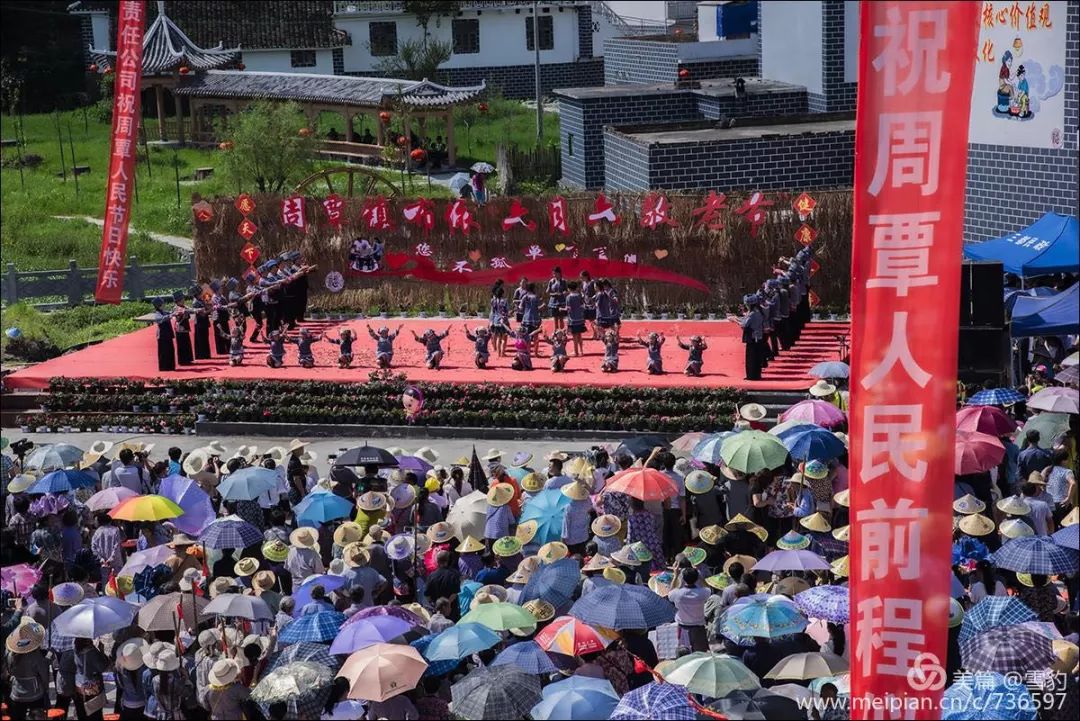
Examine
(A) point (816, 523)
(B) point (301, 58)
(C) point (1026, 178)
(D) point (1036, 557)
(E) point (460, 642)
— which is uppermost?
(B) point (301, 58)

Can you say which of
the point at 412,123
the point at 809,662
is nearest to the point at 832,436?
the point at 809,662

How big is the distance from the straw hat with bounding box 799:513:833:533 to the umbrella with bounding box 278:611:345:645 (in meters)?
3.86

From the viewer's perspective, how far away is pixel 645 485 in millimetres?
12594

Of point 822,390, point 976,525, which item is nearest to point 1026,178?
point 822,390

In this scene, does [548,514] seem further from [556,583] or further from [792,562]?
[792,562]

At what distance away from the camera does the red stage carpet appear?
20.7 metres

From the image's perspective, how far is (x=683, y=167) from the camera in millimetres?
27141

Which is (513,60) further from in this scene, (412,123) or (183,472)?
(183,472)

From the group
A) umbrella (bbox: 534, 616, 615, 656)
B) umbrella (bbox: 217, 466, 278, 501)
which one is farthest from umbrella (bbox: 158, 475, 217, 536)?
umbrella (bbox: 534, 616, 615, 656)

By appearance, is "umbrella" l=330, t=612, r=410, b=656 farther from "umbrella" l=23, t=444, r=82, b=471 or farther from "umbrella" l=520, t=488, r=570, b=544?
"umbrella" l=23, t=444, r=82, b=471

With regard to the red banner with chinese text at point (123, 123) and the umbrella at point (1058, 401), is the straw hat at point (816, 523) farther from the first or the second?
the red banner with chinese text at point (123, 123)

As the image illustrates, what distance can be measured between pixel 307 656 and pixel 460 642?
906mm

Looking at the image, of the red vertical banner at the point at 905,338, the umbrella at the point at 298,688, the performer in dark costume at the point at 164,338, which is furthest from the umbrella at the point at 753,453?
the performer in dark costume at the point at 164,338

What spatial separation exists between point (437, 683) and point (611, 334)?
1188 centimetres
